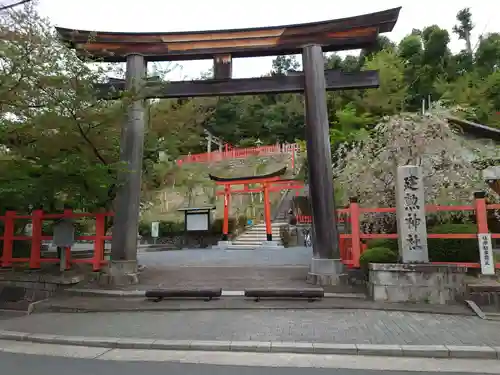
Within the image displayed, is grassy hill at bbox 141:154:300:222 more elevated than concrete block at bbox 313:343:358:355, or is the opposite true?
grassy hill at bbox 141:154:300:222

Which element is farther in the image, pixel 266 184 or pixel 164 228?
pixel 164 228

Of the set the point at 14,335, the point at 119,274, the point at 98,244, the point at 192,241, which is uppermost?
the point at 98,244

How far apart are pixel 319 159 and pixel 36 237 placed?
7.82 meters

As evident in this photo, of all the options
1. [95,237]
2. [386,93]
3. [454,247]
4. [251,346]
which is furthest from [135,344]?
[386,93]

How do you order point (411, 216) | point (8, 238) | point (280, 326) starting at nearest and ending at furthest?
point (280, 326)
point (411, 216)
point (8, 238)

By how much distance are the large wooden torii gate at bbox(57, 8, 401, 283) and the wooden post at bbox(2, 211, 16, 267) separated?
3.21 metres

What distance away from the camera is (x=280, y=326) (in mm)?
6535

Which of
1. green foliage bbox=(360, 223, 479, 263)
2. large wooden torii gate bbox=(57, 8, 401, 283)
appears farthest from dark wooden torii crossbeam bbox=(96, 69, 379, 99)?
green foliage bbox=(360, 223, 479, 263)

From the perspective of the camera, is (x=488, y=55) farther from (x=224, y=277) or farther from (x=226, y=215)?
(x=224, y=277)

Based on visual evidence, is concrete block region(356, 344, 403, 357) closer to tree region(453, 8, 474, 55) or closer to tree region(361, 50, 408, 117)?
tree region(361, 50, 408, 117)

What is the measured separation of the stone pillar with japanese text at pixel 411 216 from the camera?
8.07 m

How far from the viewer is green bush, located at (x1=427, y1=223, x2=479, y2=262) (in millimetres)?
8584

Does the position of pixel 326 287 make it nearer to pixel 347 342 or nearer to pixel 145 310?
pixel 347 342

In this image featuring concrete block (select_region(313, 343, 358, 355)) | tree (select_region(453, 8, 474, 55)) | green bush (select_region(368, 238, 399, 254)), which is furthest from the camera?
tree (select_region(453, 8, 474, 55))
